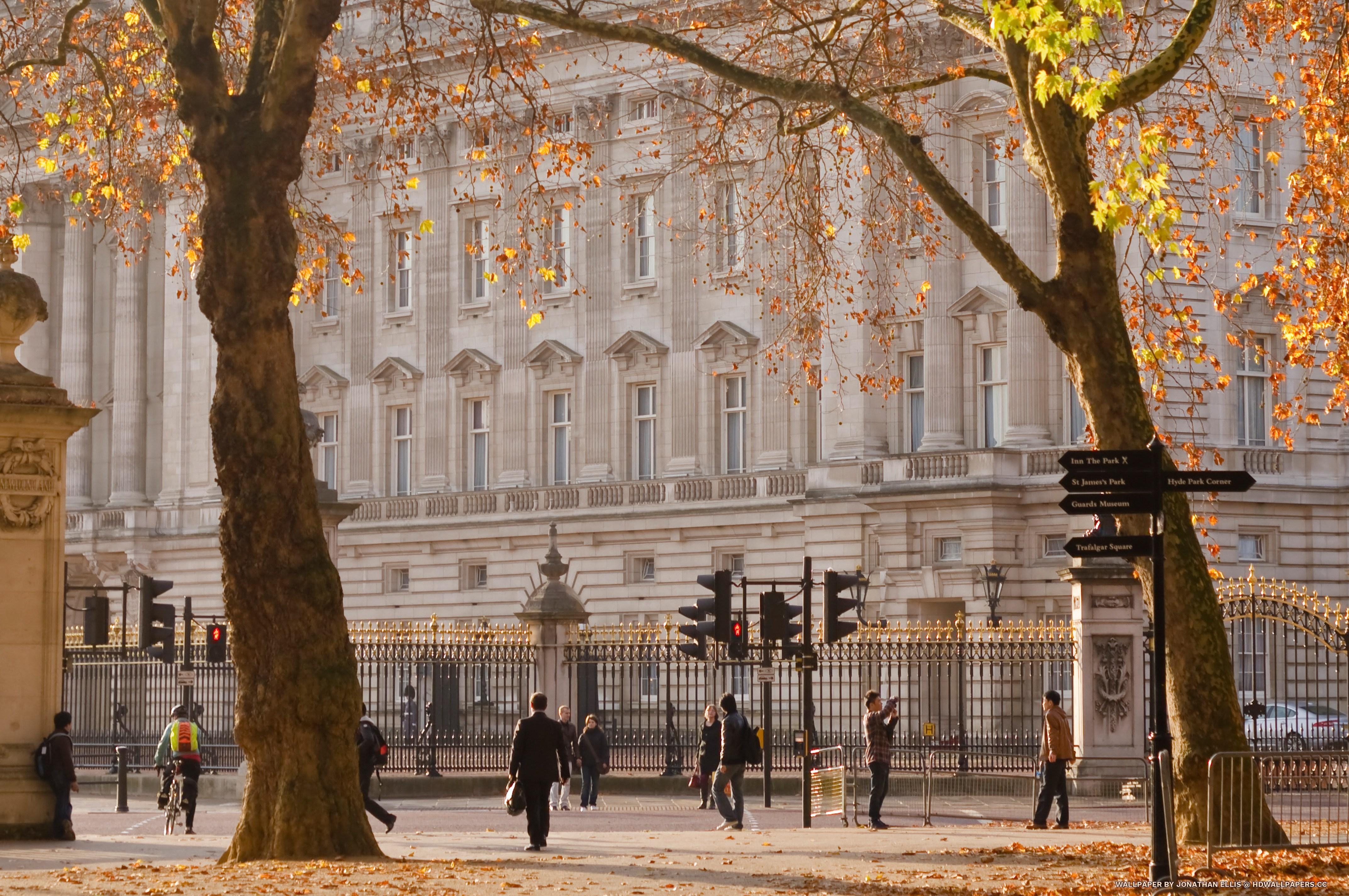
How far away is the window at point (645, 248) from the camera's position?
191 ft

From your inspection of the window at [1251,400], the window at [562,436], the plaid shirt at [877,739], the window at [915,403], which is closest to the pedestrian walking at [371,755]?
the plaid shirt at [877,739]

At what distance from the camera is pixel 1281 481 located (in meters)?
48.2

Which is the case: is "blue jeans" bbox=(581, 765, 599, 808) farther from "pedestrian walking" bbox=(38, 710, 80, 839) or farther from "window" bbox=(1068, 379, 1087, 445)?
"window" bbox=(1068, 379, 1087, 445)

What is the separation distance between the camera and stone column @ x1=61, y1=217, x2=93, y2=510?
71.1 metres

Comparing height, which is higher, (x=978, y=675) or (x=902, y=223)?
(x=902, y=223)

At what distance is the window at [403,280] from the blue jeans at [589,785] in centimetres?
3499

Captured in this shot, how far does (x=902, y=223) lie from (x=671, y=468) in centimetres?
3083

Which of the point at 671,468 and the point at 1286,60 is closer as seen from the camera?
the point at 1286,60

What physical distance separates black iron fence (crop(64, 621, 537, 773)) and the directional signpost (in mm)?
17902

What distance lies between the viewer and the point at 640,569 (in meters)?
58.2

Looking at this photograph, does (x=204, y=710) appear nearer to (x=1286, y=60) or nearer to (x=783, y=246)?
(x=783, y=246)

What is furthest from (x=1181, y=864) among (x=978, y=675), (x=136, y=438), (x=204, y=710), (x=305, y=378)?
(x=136, y=438)

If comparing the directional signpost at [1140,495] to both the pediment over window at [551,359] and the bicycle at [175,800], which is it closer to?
the bicycle at [175,800]

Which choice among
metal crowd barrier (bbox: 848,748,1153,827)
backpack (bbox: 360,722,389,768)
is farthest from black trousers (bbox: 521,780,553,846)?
metal crowd barrier (bbox: 848,748,1153,827)
